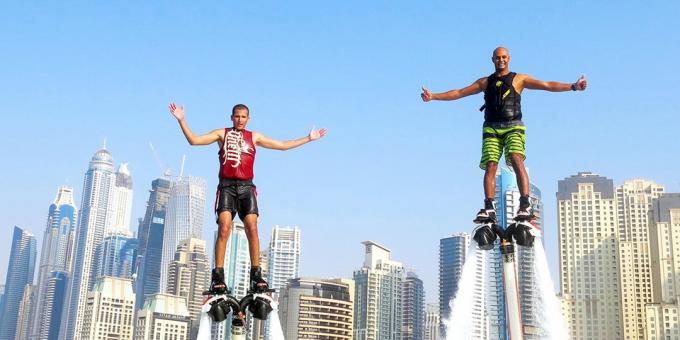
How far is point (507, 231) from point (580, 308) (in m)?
149

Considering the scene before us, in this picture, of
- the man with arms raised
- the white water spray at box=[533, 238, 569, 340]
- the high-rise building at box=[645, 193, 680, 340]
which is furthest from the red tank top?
the high-rise building at box=[645, 193, 680, 340]

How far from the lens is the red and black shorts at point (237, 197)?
11.4 metres

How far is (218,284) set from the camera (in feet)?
36.3

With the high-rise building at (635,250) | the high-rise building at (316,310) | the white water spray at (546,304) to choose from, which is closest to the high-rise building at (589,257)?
the high-rise building at (635,250)

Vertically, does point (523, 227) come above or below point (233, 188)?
below

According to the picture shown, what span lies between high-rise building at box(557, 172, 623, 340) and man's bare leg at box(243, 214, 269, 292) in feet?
467

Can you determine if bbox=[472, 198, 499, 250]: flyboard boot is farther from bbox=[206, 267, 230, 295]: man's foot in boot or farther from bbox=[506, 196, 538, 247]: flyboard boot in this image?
bbox=[206, 267, 230, 295]: man's foot in boot

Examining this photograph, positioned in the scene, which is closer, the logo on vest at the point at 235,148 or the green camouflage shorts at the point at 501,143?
the green camouflage shorts at the point at 501,143

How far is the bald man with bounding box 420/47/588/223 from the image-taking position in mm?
11070

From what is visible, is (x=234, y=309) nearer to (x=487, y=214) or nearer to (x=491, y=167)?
(x=487, y=214)

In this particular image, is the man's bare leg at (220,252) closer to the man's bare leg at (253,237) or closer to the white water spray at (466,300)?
the man's bare leg at (253,237)

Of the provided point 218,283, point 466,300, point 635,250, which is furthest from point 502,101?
point 635,250

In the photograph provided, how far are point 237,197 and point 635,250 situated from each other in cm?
15689

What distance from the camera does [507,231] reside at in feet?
35.7
